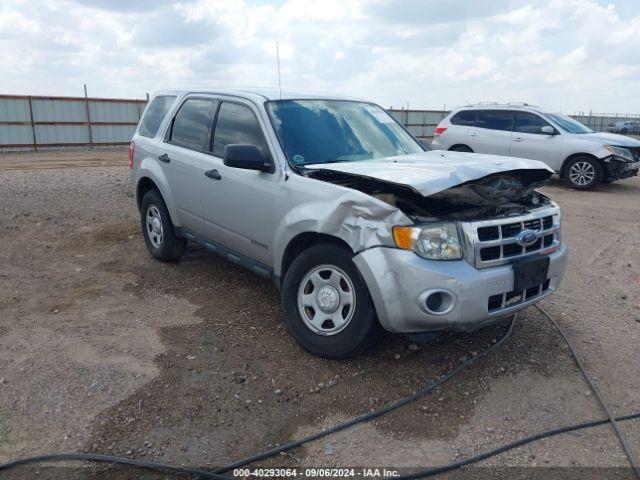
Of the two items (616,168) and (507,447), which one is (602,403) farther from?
(616,168)

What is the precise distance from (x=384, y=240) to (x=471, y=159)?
1251 millimetres

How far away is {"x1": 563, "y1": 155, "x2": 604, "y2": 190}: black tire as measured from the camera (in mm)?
11766

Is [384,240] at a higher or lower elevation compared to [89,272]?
higher

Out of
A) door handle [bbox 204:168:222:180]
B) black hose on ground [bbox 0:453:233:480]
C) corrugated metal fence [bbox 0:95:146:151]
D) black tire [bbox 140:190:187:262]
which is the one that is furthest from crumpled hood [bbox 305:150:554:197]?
corrugated metal fence [bbox 0:95:146:151]

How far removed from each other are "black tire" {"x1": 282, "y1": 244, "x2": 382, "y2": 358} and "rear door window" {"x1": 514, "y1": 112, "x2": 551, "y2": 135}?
10200mm

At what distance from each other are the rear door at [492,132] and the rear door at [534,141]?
6.4 inches

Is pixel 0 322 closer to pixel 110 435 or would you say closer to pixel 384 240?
pixel 110 435

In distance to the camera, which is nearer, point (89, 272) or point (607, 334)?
point (607, 334)

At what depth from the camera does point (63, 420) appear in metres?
3.11

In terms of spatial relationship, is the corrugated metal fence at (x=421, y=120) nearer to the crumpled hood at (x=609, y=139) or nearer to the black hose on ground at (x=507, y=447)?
the crumpled hood at (x=609, y=139)

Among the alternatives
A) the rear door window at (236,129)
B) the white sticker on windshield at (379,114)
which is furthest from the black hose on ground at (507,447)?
the white sticker on windshield at (379,114)

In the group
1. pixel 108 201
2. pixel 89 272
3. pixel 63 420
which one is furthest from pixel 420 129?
pixel 63 420

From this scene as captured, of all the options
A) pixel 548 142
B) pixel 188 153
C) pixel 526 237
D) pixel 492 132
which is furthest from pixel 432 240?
pixel 492 132

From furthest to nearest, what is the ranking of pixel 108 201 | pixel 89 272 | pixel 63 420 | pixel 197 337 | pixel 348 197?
pixel 108 201
pixel 89 272
pixel 197 337
pixel 348 197
pixel 63 420
